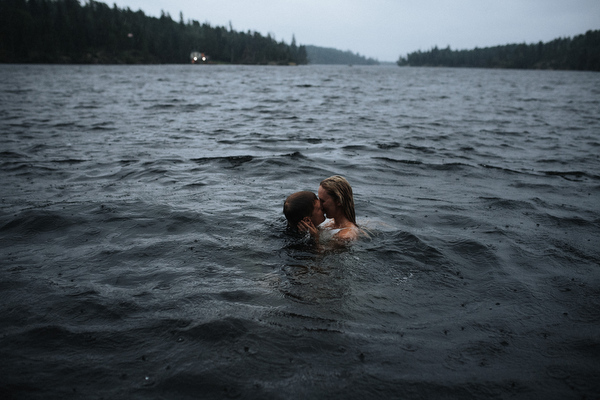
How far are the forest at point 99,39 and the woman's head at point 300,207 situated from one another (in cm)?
11436

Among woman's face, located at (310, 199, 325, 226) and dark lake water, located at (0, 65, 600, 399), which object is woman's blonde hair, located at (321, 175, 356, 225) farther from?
dark lake water, located at (0, 65, 600, 399)

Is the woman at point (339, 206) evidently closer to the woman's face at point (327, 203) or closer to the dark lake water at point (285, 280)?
the woman's face at point (327, 203)

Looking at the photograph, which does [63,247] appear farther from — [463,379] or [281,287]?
[463,379]

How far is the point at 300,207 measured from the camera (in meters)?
5.26

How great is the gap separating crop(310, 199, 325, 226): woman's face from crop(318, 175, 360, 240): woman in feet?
0.26

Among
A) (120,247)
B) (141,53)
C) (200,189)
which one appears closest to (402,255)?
(120,247)

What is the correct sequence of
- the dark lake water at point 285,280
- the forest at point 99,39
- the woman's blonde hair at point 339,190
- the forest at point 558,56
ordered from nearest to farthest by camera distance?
the dark lake water at point 285,280
the woman's blonde hair at point 339,190
the forest at point 99,39
the forest at point 558,56

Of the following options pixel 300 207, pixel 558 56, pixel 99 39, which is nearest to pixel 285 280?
pixel 300 207

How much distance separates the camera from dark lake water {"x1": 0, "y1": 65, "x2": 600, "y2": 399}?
9.43ft

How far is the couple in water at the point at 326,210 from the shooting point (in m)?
5.28

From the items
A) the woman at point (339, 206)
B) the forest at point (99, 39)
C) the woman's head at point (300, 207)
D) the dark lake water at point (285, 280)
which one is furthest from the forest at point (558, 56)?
the woman's head at point (300, 207)

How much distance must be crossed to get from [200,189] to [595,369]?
656 cm

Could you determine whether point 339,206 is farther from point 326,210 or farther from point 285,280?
point 285,280

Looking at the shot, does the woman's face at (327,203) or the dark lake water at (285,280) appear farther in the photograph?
the woman's face at (327,203)
